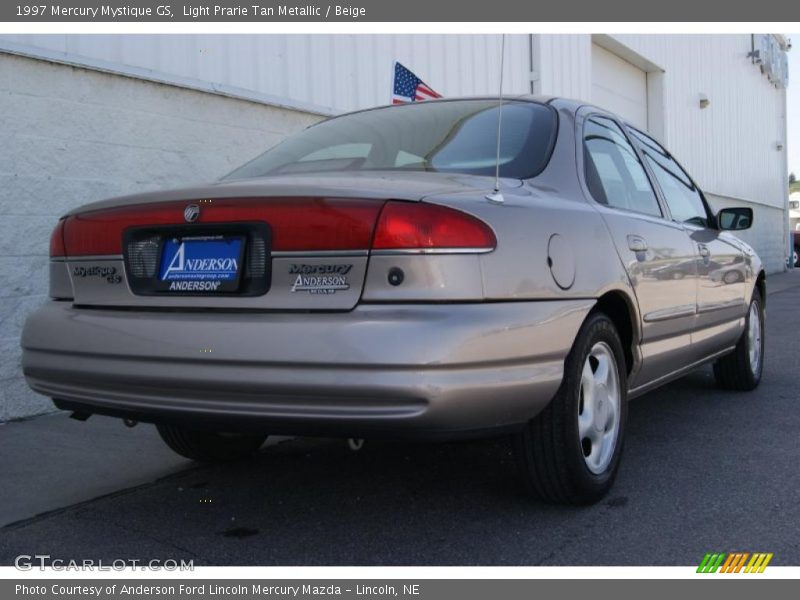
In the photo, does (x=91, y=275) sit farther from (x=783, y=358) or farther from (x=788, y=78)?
(x=788, y=78)

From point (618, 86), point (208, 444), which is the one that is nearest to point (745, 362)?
point (208, 444)

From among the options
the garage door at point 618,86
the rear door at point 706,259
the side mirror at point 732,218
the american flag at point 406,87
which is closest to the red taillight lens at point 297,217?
the rear door at point 706,259

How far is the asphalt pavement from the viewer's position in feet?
8.96

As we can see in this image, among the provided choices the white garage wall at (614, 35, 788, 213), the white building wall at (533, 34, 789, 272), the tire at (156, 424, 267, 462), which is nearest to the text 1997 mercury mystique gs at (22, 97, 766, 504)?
the tire at (156, 424, 267, 462)

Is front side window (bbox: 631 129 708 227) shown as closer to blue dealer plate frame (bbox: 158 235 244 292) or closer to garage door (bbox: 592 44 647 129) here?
blue dealer plate frame (bbox: 158 235 244 292)

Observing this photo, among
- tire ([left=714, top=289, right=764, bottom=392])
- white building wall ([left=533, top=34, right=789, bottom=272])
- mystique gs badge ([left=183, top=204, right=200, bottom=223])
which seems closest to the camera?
mystique gs badge ([left=183, top=204, right=200, bottom=223])

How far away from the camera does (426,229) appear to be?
2.46 metres

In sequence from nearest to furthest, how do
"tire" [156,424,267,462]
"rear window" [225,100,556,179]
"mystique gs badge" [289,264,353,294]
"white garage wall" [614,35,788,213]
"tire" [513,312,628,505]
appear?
"mystique gs badge" [289,264,353,294], "tire" [513,312,628,505], "rear window" [225,100,556,179], "tire" [156,424,267,462], "white garage wall" [614,35,788,213]

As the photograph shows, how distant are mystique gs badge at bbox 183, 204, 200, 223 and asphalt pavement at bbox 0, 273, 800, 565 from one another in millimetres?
1029

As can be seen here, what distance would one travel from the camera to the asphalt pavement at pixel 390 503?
2.73 metres

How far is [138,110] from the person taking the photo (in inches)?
215

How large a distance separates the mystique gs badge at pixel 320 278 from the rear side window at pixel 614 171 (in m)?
1.32

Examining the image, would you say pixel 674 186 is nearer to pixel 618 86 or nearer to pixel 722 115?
pixel 618 86

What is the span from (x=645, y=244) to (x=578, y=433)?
102 cm
